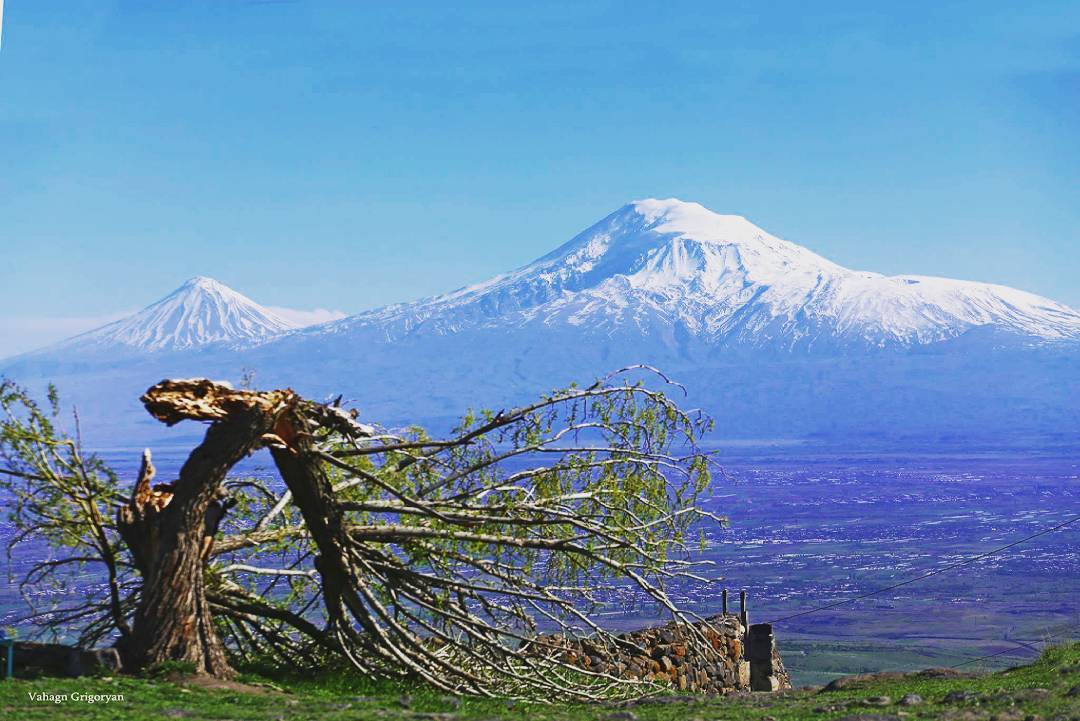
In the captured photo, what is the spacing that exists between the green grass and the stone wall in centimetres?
306

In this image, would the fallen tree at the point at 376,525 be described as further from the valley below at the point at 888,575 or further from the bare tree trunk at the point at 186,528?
the valley below at the point at 888,575

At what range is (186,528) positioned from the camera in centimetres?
1280

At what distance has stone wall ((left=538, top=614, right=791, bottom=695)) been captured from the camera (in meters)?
18.1

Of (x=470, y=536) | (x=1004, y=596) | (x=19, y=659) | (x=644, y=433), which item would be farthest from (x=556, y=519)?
(x=1004, y=596)

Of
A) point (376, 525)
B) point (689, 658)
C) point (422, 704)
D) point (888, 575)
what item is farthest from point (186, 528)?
point (888, 575)

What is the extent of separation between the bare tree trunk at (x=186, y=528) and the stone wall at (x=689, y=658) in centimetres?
519

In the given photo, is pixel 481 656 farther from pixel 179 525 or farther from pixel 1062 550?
pixel 1062 550

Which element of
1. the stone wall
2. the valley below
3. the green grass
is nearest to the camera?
the green grass

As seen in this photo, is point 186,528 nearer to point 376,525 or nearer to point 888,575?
point 376,525

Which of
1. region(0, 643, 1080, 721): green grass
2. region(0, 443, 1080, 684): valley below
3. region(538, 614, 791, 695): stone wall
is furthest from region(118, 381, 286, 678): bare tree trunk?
region(0, 443, 1080, 684): valley below

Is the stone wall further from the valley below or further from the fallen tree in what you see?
the valley below

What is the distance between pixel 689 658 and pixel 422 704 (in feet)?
25.0

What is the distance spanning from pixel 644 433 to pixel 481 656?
318 cm

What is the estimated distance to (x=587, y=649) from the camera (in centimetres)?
1838
